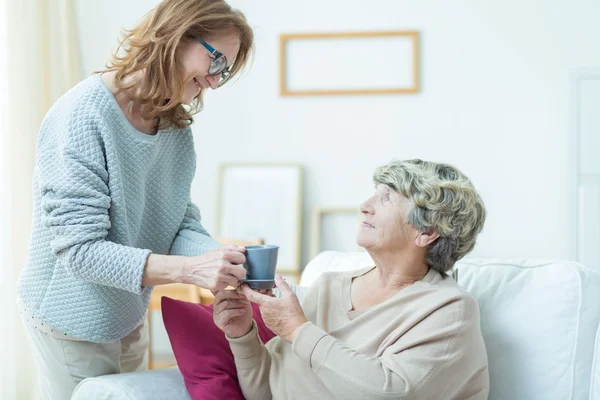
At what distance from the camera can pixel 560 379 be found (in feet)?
5.79

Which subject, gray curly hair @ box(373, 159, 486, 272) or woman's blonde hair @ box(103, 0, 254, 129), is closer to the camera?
woman's blonde hair @ box(103, 0, 254, 129)

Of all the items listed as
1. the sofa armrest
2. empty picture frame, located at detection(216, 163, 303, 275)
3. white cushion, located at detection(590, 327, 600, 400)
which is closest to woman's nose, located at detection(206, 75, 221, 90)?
the sofa armrest

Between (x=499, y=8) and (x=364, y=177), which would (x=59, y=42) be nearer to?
(x=364, y=177)

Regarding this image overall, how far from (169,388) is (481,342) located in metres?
0.82

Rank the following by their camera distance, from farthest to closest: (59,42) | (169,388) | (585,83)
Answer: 1. (585,83)
2. (59,42)
3. (169,388)

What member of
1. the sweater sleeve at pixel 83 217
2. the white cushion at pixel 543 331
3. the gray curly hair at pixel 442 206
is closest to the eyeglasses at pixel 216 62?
the sweater sleeve at pixel 83 217

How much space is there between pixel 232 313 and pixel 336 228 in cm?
241

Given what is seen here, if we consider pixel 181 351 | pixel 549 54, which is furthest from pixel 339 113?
pixel 181 351

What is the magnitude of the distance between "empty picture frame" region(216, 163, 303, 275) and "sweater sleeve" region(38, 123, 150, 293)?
2.54 meters

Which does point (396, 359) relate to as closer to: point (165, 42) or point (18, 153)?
point (165, 42)

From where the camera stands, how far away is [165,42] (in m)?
1.62

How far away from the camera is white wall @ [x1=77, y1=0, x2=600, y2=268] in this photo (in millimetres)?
4020

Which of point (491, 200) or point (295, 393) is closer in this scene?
Result: point (295, 393)

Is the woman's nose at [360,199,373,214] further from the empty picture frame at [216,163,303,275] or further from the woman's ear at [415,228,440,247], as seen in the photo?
the empty picture frame at [216,163,303,275]
